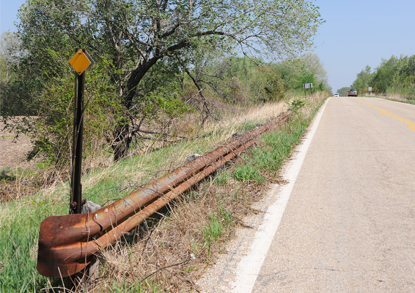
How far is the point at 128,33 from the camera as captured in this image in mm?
11969

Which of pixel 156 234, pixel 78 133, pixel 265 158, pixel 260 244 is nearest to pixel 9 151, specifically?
pixel 265 158

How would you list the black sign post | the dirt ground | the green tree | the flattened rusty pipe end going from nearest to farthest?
the flattened rusty pipe end, the black sign post, the green tree, the dirt ground

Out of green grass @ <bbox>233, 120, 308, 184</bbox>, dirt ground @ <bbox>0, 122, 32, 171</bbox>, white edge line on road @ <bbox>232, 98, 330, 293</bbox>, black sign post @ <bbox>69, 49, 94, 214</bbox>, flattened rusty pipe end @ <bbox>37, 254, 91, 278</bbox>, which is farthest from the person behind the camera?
dirt ground @ <bbox>0, 122, 32, 171</bbox>

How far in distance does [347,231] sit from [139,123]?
965cm

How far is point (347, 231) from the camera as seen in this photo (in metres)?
3.92

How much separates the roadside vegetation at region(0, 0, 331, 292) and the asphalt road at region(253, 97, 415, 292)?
0.64 metres

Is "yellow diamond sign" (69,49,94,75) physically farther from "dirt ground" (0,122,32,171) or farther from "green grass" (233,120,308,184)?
"dirt ground" (0,122,32,171)

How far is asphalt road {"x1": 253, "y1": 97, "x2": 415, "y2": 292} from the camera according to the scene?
9.57ft

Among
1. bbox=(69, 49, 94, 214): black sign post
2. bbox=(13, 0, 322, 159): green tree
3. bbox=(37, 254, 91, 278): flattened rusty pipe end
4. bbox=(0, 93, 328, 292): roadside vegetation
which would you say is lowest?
bbox=(0, 93, 328, 292): roadside vegetation

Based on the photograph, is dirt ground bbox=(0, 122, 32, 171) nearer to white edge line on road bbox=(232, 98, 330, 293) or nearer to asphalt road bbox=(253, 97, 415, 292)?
white edge line on road bbox=(232, 98, 330, 293)

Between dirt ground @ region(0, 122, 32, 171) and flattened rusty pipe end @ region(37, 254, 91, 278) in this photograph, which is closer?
flattened rusty pipe end @ region(37, 254, 91, 278)

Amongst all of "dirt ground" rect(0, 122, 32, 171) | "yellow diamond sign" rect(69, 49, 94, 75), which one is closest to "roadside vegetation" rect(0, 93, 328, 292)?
"yellow diamond sign" rect(69, 49, 94, 75)

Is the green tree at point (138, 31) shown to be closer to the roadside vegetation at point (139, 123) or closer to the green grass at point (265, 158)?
the roadside vegetation at point (139, 123)

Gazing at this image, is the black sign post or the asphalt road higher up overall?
the black sign post
